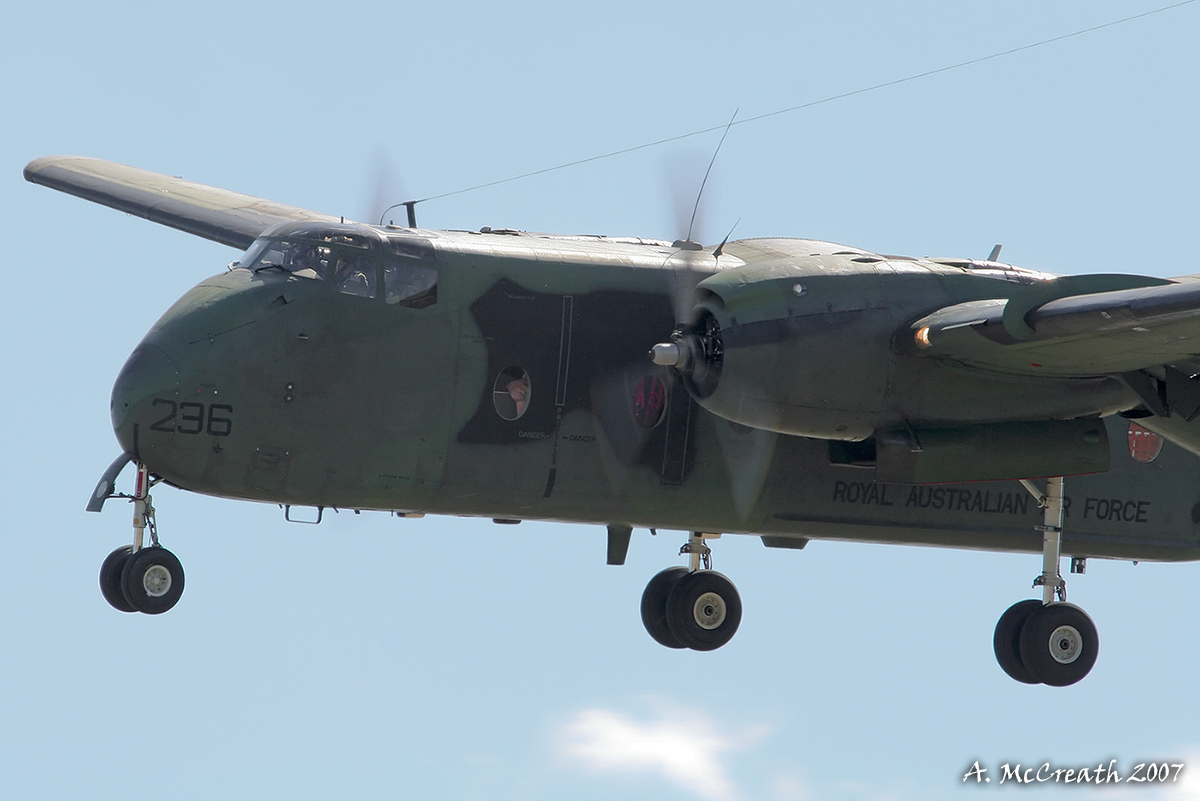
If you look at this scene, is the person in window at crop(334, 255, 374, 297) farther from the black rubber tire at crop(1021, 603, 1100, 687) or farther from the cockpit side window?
the black rubber tire at crop(1021, 603, 1100, 687)

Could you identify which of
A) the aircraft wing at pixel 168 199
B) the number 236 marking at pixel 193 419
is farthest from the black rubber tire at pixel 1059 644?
the aircraft wing at pixel 168 199

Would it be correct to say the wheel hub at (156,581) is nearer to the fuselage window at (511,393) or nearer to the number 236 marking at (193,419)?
the number 236 marking at (193,419)

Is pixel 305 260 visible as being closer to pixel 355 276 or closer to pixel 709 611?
pixel 355 276

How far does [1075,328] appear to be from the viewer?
56.1ft

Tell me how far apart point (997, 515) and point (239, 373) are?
8887 mm

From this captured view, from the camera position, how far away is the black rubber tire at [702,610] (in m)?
22.9

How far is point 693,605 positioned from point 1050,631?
4.58 meters

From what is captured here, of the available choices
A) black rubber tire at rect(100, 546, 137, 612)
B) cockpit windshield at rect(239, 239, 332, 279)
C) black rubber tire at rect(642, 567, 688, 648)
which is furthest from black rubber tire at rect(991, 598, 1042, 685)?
black rubber tire at rect(100, 546, 137, 612)

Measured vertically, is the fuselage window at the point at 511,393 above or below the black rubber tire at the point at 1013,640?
above

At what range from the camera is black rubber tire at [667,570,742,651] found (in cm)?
2286

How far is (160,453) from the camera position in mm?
17531

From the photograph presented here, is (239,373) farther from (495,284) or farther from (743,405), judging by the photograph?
(743,405)

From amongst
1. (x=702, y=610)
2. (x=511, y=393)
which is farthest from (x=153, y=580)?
(x=702, y=610)

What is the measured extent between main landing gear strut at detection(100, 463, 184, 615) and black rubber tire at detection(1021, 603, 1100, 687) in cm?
919
